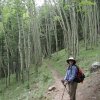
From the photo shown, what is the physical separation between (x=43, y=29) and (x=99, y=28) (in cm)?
1554

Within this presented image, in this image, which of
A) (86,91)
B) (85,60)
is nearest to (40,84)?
(85,60)

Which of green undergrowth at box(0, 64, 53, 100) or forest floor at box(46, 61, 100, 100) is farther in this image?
green undergrowth at box(0, 64, 53, 100)

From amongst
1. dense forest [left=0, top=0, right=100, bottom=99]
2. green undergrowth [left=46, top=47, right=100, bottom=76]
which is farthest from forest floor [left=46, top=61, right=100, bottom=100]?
dense forest [left=0, top=0, right=100, bottom=99]

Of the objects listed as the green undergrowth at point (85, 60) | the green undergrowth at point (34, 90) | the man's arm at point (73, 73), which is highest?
the man's arm at point (73, 73)

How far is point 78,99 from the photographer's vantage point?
38.7ft

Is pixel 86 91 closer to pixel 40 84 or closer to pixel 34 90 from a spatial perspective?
pixel 34 90

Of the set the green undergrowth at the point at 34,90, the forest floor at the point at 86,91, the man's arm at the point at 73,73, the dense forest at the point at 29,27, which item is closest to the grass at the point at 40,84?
the green undergrowth at the point at 34,90

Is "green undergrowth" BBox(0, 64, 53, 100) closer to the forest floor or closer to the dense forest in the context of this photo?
the forest floor

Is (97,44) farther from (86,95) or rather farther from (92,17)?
(86,95)

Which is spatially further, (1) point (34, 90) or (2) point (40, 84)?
(2) point (40, 84)

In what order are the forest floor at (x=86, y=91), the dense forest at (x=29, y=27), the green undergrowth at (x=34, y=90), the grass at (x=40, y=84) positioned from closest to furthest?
the forest floor at (x=86, y=91) → the green undergrowth at (x=34, y=90) → the grass at (x=40, y=84) → the dense forest at (x=29, y=27)

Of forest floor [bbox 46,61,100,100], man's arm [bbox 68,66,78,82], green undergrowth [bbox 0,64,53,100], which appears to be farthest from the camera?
green undergrowth [bbox 0,64,53,100]

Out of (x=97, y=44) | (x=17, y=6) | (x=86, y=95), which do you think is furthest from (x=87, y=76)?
(x=97, y=44)

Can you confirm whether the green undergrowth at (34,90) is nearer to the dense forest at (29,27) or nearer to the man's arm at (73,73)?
the dense forest at (29,27)
